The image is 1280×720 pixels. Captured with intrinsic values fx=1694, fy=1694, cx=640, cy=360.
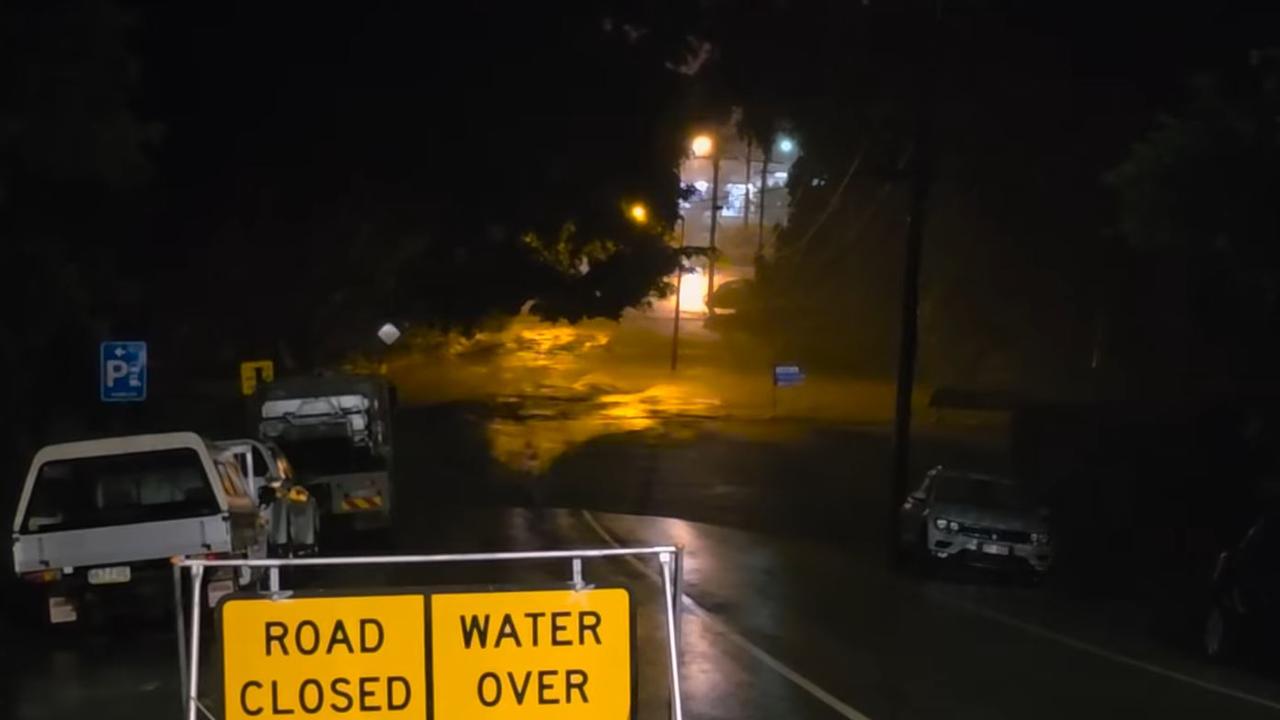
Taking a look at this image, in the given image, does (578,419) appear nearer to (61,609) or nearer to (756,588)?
(756,588)

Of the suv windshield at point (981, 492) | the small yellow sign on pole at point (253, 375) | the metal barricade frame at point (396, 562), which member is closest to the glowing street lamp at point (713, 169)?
the small yellow sign on pole at point (253, 375)

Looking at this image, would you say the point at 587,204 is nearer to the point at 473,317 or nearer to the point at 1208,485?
the point at 473,317

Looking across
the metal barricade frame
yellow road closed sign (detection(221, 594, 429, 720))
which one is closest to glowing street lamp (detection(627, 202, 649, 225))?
the metal barricade frame

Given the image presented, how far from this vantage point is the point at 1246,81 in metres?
17.3

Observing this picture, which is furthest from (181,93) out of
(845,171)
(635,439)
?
(845,171)

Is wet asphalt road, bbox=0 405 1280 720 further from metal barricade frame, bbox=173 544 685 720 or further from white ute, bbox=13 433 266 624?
metal barricade frame, bbox=173 544 685 720

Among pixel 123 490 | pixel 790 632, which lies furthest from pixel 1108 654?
pixel 123 490

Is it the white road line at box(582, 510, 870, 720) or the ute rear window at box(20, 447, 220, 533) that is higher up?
the ute rear window at box(20, 447, 220, 533)

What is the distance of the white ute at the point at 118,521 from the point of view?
1516cm

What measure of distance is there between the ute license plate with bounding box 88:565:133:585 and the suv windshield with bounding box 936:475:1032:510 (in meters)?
12.7

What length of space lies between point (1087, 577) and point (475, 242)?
1838 centimetres

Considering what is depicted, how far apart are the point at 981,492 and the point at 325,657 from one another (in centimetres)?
1954

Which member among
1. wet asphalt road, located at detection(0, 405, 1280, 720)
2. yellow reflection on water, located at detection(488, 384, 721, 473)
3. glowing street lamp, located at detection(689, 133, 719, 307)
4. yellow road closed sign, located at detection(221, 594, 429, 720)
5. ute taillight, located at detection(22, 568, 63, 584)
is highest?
glowing street lamp, located at detection(689, 133, 719, 307)

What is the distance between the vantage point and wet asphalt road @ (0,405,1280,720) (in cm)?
1220
